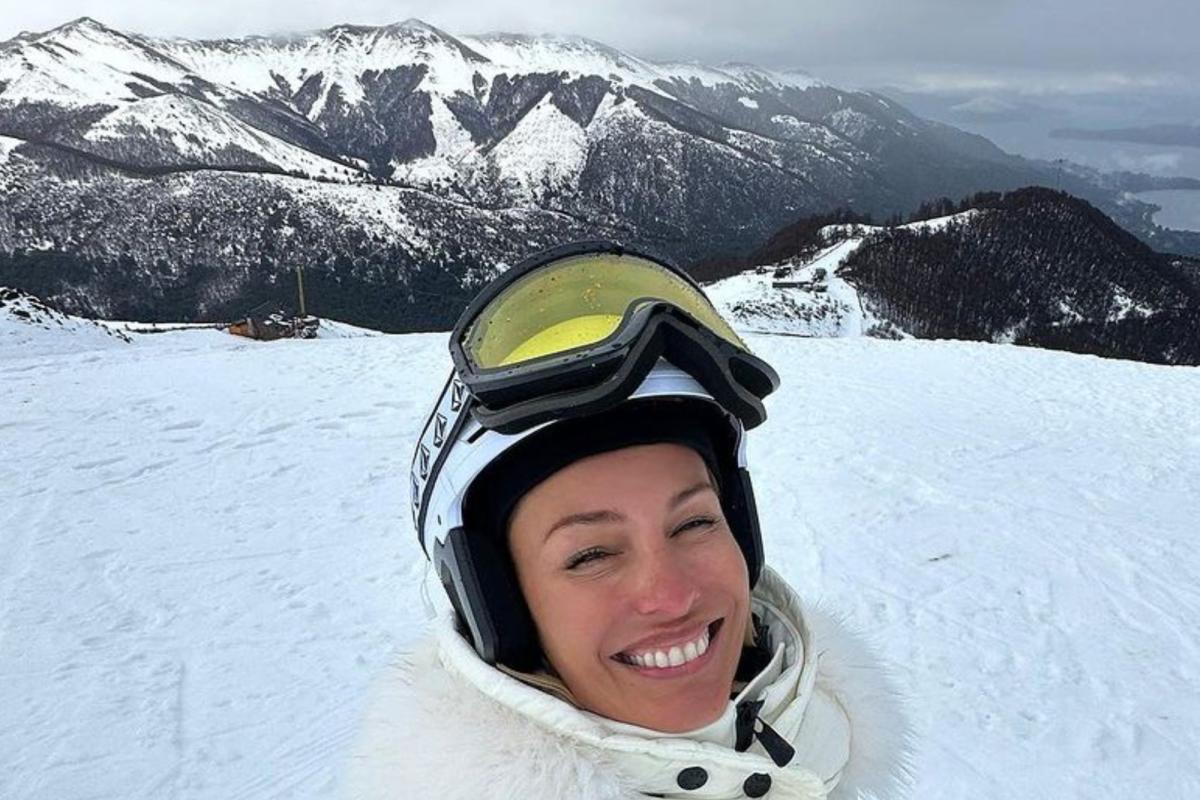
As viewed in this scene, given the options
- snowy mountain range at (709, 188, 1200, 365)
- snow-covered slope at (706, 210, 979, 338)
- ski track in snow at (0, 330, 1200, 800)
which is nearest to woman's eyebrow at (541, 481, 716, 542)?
ski track in snow at (0, 330, 1200, 800)

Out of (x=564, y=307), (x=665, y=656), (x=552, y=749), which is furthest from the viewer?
(x=564, y=307)

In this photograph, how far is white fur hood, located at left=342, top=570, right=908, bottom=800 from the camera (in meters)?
1.39

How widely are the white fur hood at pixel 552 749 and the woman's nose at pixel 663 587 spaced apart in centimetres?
23

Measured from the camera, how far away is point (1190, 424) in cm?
A: 1157

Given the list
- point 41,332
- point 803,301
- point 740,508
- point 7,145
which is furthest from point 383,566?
point 7,145

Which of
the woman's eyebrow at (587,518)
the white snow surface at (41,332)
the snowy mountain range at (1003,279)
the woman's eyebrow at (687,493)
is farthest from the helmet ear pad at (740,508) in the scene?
the snowy mountain range at (1003,279)

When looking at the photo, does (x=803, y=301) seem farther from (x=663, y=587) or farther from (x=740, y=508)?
(x=663, y=587)

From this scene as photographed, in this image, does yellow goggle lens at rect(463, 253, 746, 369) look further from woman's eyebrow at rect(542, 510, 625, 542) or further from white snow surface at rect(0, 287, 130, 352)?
white snow surface at rect(0, 287, 130, 352)

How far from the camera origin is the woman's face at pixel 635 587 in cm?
152

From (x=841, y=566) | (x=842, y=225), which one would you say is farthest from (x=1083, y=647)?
(x=842, y=225)

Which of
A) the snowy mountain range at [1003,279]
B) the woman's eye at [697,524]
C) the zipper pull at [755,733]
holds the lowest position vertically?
the snowy mountain range at [1003,279]

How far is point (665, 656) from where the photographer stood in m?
1.52

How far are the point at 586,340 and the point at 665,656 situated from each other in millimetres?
645

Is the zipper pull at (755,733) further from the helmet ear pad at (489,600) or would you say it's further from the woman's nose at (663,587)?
the helmet ear pad at (489,600)
